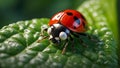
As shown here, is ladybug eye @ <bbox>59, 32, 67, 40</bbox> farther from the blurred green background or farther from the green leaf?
the blurred green background

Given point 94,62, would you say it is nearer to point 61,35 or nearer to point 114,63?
point 114,63

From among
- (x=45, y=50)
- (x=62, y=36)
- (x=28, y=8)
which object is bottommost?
(x=45, y=50)

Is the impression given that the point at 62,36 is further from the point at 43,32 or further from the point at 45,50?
the point at 45,50

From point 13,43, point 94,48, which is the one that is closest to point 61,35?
point 94,48

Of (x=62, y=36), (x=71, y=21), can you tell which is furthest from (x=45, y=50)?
(x=71, y=21)

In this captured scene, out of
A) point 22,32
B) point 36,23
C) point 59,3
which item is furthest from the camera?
point 59,3

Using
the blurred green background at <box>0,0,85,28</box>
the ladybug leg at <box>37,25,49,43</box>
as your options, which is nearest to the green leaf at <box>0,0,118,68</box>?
the ladybug leg at <box>37,25,49,43</box>
